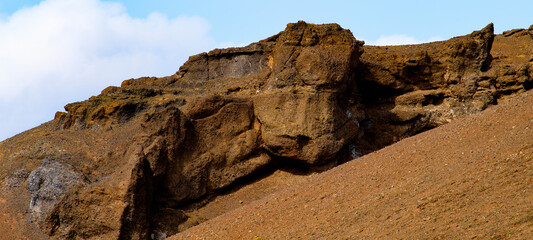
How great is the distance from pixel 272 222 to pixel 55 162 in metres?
5.95

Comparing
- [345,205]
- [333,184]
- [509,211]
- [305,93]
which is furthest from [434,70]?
[509,211]

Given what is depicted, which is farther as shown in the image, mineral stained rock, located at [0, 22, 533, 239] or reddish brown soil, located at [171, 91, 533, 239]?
mineral stained rock, located at [0, 22, 533, 239]

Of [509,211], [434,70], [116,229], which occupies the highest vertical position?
[434,70]

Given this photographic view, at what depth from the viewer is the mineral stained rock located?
15062 mm

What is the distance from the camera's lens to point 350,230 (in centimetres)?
1155

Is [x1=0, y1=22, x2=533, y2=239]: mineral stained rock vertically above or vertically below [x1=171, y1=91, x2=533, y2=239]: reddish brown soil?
above

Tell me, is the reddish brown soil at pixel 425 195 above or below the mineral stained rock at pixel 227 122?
below

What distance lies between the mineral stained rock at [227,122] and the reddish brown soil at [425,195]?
195 cm

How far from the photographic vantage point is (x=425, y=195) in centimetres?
1184

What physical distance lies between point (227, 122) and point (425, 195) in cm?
680

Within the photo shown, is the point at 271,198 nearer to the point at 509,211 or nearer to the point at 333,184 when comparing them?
the point at 333,184

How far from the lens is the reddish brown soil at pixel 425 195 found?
1056 centimetres

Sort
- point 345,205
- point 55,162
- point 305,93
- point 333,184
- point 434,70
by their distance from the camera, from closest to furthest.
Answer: point 345,205 < point 333,184 < point 55,162 < point 305,93 < point 434,70

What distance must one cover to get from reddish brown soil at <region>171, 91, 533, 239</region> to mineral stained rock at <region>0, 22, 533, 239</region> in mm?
1952
